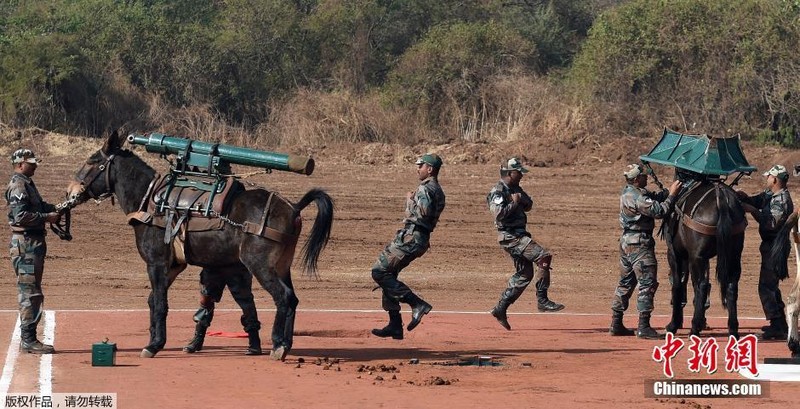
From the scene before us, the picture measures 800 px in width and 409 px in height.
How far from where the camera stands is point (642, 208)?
656 inches

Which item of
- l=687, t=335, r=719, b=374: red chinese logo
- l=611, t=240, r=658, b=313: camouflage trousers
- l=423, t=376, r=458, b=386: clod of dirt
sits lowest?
l=423, t=376, r=458, b=386: clod of dirt

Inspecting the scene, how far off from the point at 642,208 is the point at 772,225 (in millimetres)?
1767

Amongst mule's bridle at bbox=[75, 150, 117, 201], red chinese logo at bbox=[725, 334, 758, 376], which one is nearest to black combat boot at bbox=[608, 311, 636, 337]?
red chinese logo at bbox=[725, 334, 758, 376]

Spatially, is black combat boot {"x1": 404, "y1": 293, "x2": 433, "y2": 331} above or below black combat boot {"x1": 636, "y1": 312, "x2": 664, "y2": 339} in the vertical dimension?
above

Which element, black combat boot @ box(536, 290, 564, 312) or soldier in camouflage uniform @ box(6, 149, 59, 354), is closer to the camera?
soldier in camouflage uniform @ box(6, 149, 59, 354)

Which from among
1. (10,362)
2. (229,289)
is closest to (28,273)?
(10,362)

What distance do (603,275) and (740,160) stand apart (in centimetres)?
745

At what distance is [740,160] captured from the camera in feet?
56.7

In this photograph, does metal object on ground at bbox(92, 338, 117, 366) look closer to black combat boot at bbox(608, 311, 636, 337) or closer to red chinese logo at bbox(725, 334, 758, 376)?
red chinese logo at bbox(725, 334, 758, 376)

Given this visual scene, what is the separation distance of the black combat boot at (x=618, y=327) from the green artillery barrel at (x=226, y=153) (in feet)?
15.7

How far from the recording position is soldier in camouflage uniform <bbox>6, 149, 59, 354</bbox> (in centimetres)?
1489

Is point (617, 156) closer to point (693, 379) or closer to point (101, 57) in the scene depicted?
point (101, 57)

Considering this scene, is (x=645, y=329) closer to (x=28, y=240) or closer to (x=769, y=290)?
(x=769, y=290)

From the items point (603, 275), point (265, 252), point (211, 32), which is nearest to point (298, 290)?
point (603, 275)
